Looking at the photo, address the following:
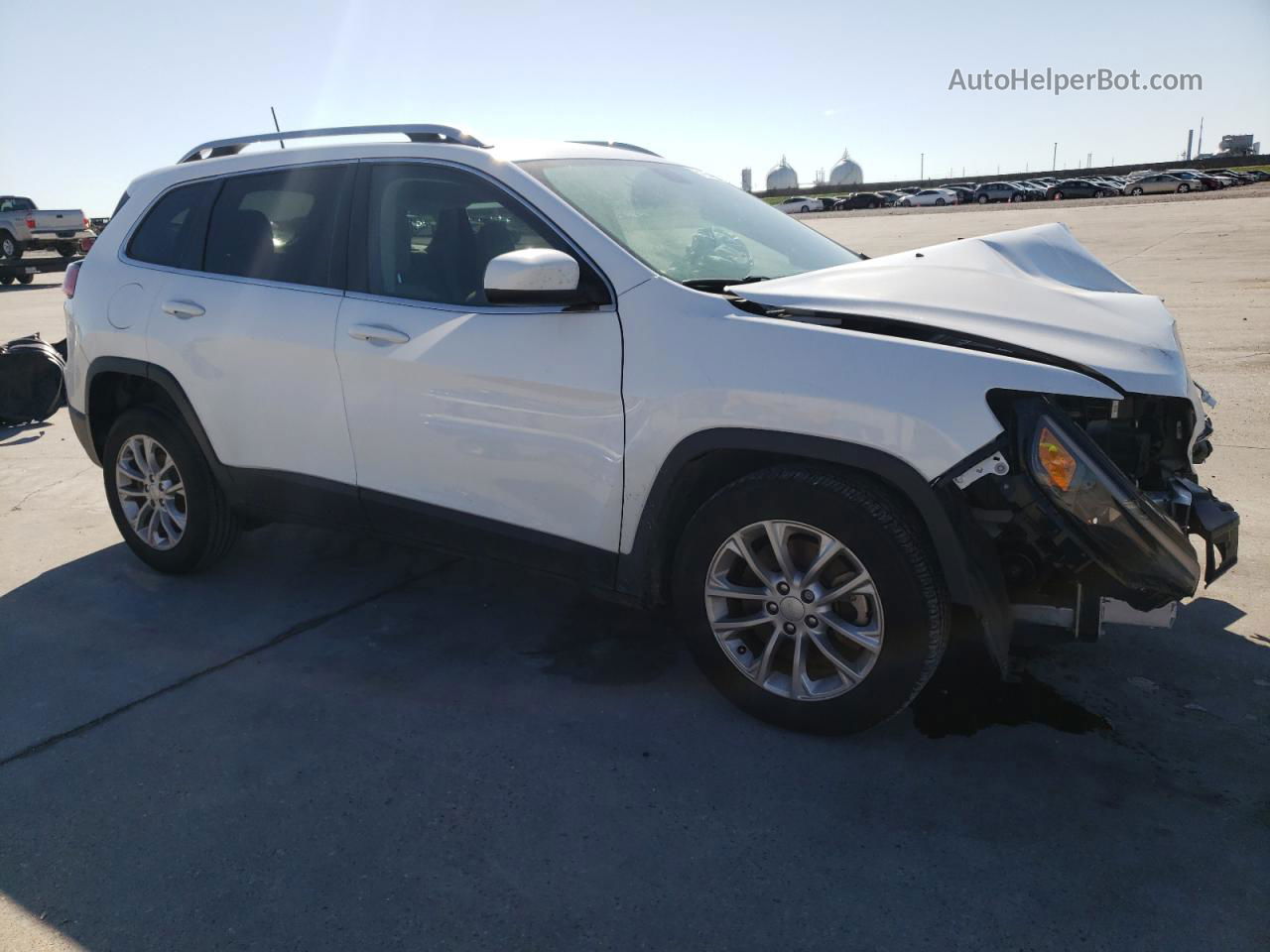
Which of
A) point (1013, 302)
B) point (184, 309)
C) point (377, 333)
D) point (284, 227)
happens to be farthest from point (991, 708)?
point (184, 309)

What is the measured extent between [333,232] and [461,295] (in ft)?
2.39

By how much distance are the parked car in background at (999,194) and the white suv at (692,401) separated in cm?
6131

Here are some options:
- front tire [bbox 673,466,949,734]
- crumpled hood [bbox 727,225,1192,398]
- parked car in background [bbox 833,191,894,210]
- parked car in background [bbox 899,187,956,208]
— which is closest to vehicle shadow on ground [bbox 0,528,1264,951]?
front tire [bbox 673,466,949,734]

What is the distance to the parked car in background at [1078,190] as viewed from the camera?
58.2m

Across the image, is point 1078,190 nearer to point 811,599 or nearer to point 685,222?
point 685,222

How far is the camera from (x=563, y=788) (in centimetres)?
296

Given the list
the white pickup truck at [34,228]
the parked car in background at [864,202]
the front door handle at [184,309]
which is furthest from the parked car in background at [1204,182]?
the front door handle at [184,309]

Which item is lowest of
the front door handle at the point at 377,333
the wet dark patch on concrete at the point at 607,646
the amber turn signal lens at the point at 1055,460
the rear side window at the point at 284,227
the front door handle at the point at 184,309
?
the wet dark patch on concrete at the point at 607,646

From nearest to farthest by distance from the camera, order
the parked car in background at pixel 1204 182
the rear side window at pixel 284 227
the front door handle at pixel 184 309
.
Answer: the rear side window at pixel 284 227 → the front door handle at pixel 184 309 → the parked car in background at pixel 1204 182

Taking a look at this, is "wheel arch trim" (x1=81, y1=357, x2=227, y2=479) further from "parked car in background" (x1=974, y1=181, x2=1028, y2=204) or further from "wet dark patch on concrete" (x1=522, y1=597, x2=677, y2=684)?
"parked car in background" (x1=974, y1=181, x2=1028, y2=204)

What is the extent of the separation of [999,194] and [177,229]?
6610cm

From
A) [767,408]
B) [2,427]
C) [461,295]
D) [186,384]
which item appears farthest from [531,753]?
[2,427]

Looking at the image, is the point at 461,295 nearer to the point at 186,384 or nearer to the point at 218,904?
the point at 186,384

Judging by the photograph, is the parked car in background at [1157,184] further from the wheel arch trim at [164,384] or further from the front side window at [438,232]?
the wheel arch trim at [164,384]
